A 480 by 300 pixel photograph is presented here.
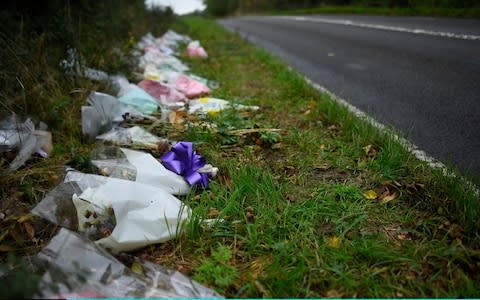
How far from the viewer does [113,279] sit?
5.04 ft

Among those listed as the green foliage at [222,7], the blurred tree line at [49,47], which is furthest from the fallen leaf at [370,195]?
the green foliage at [222,7]

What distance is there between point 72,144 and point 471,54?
17.0 ft

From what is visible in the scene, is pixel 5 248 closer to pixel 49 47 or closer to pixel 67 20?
pixel 49 47

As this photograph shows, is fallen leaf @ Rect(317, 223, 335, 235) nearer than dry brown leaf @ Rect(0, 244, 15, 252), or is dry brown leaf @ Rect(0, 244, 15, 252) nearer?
dry brown leaf @ Rect(0, 244, 15, 252)

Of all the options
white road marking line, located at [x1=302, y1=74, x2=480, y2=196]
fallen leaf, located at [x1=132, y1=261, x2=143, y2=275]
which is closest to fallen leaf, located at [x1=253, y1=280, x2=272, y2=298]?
fallen leaf, located at [x1=132, y1=261, x2=143, y2=275]

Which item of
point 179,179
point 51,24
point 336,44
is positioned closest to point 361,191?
point 179,179

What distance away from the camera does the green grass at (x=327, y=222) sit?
5.23 feet

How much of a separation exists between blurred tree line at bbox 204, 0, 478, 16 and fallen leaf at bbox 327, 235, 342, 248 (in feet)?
37.4

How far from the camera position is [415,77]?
14.5ft

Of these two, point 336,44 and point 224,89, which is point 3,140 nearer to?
point 224,89

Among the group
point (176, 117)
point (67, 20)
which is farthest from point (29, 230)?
point (67, 20)

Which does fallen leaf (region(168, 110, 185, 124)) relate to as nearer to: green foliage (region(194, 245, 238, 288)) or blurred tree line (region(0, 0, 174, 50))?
blurred tree line (region(0, 0, 174, 50))

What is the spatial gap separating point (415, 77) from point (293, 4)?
2909 cm

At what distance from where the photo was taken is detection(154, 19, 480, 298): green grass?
62.7 inches
